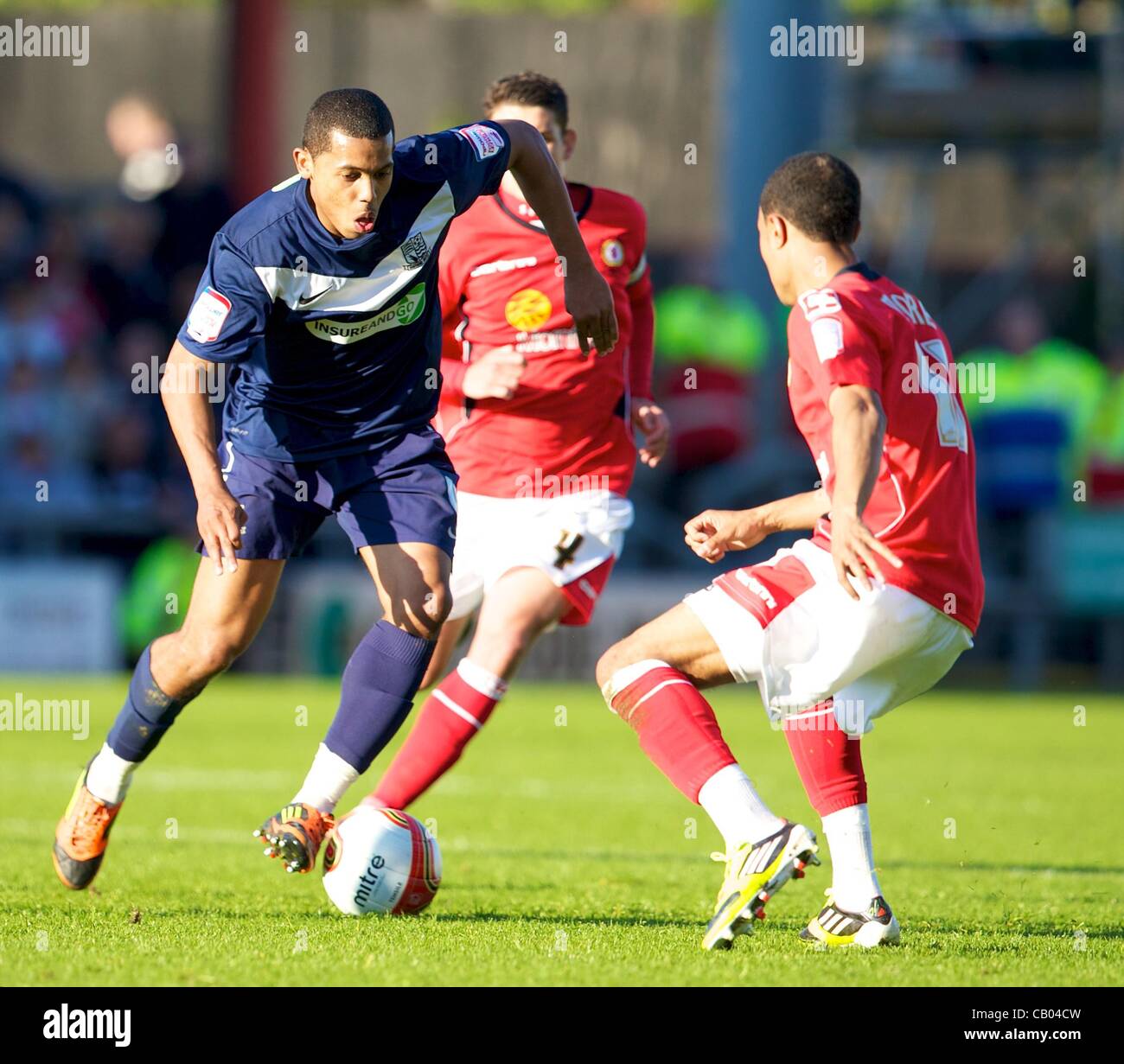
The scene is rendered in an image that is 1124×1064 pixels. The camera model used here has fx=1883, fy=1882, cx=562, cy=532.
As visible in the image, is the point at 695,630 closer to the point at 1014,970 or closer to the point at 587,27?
the point at 1014,970

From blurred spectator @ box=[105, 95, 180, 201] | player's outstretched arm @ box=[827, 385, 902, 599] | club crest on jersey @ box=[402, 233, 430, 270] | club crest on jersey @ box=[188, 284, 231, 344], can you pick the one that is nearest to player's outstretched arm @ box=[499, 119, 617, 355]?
club crest on jersey @ box=[402, 233, 430, 270]

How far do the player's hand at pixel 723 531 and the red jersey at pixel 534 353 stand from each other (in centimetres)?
172

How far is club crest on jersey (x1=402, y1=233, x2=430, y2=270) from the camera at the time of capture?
212 inches

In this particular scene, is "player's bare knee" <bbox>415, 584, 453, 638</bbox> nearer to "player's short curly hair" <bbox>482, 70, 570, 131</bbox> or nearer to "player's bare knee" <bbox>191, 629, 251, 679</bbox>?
"player's bare knee" <bbox>191, 629, 251, 679</bbox>

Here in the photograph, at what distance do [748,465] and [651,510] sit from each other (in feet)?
3.20

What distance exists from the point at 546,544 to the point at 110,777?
1.71 m

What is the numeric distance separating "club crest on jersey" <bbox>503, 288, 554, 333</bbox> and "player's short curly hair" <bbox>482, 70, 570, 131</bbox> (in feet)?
1.98

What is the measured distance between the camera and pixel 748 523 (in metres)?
4.97

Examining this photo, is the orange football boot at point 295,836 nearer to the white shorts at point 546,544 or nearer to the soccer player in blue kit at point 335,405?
the soccer player in blue kit at point 335,405

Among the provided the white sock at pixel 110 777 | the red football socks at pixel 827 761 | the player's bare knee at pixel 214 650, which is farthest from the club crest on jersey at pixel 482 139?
the white sock at pixel 110 777

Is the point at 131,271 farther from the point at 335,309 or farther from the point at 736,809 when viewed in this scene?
the point at 736,809
